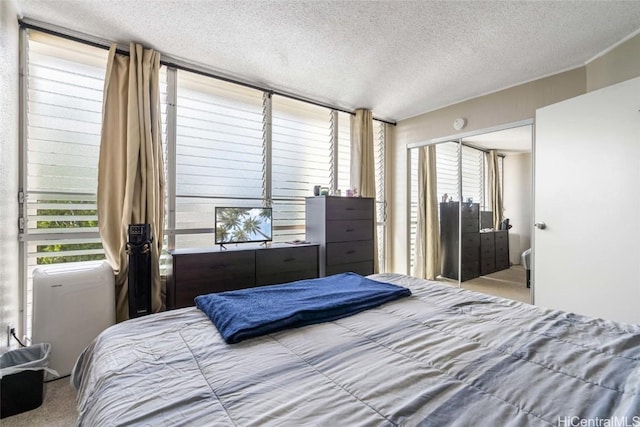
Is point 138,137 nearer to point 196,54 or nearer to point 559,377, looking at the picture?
point 196,54

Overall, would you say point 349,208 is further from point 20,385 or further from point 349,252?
point 20,385

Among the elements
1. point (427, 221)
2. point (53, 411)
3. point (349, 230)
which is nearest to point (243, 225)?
point (349, 230)

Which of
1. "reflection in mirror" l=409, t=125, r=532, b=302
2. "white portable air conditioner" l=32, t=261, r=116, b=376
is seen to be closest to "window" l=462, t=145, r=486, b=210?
"reflection in mirror" l=409, t=125, r=532, b=302

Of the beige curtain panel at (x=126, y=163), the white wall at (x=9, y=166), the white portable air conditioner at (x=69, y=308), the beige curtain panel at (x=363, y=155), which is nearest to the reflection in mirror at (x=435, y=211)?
the beige curtain panel at (x=363, y=155)

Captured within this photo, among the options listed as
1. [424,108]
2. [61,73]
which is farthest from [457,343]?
[424,108]

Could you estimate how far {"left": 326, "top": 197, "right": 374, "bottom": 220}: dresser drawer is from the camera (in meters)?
3.25

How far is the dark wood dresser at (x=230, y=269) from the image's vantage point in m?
2.33

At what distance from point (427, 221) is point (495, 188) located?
1.01 meters

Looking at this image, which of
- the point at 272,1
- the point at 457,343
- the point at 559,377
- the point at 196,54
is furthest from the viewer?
the point at 196,54

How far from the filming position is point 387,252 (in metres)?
4.46

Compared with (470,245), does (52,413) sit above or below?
below

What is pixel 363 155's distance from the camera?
155 inches

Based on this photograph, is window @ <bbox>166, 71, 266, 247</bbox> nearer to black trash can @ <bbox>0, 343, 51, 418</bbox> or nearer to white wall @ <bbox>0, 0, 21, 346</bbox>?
white wall @ <bbox>0, 0, 21, 346</bbox>

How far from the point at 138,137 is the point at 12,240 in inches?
44.3
